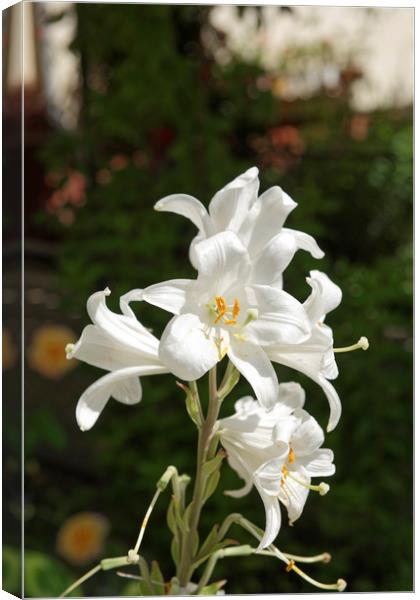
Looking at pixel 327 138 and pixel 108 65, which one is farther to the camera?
pixel 327 138

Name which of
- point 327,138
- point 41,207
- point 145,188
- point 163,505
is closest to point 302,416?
point 163,505

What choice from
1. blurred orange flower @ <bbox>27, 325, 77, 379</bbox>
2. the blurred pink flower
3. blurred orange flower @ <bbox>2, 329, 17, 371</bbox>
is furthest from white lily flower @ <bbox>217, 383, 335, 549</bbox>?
the blurred pink flower

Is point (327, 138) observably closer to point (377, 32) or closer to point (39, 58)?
point (377, 32)

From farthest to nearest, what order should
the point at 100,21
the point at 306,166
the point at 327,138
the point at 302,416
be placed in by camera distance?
1. the point at 327,138
2. the point at 306,166
3. the point at 100,21
4. the point at 302,416

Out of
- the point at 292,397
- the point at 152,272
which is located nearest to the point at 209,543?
the point at 292,397

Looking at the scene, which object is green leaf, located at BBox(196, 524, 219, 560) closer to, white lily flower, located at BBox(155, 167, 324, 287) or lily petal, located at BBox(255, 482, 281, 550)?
lily petal, located at BBox(255, 482, 281, 550)

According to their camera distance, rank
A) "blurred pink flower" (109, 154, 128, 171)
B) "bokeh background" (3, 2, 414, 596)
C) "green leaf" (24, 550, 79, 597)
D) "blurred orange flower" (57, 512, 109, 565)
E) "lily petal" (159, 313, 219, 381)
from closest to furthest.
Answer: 1. "lily petal" (159, 313, 219, 381)
2. "green leaf" (24, 550, 79, 597)
3. "blurred orange flower" (57, 512, 109, 565)
4. "bokeh background" (3, 2, 414, 596)
5. "blurred pink flower" (109, 154, 128, 171)

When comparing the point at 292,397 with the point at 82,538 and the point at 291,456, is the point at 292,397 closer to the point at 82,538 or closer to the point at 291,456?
the point at 291,456
